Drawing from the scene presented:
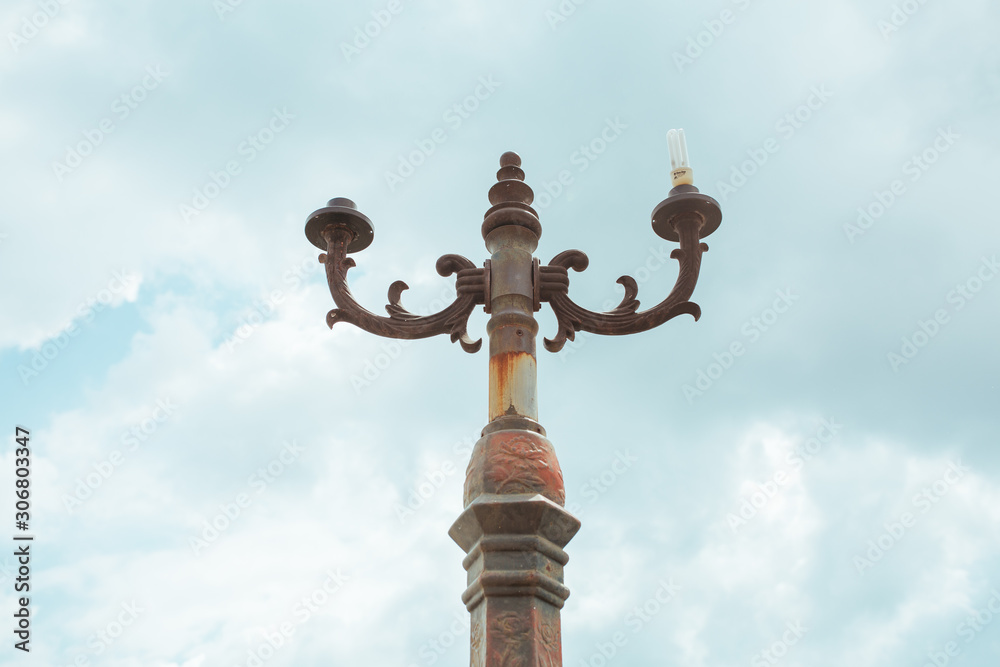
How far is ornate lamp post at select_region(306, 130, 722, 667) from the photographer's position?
11.0 feet

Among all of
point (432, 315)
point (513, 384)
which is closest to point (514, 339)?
point (513, 384)

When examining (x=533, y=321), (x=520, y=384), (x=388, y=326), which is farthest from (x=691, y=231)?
(x=388, y=326)

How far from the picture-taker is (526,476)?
3.51 m

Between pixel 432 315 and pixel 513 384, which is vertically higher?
pixel 432 315

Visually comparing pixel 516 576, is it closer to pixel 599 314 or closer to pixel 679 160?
pixel 599 314

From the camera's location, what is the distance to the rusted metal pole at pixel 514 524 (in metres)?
3.29

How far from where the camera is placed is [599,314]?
4180mm

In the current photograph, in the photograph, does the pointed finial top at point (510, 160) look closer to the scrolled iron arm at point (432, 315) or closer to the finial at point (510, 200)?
the finial at point (510, 200)

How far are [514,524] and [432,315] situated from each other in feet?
3.92

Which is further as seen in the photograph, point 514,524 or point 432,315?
point 432,315

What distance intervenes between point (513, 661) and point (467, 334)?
1.55 metres

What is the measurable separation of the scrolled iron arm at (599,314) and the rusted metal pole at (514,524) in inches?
8.4

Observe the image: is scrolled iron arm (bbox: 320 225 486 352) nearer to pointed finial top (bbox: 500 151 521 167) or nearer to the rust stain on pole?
the rust stain on pole

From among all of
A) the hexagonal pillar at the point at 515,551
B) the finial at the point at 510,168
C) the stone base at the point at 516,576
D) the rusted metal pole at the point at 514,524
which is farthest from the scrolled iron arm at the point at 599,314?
the stone base at the point at 516,576
